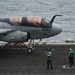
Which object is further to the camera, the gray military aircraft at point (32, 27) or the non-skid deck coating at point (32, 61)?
the gray military aircraft at point (32, 27)

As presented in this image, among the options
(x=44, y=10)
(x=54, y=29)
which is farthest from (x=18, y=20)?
(x=44, y=10)

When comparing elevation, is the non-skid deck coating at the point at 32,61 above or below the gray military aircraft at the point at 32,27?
below

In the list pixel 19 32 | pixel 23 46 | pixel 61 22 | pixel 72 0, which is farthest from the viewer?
pixel 72 0

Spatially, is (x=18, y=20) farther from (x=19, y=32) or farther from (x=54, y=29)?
(x=54, y=29)

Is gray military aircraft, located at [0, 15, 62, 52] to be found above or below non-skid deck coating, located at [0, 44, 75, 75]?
above

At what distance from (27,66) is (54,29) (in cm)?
656

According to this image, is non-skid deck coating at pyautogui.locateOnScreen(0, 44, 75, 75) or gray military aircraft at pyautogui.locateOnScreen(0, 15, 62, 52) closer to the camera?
non-skid deck coating at pyautogui.locateOnScreen(0, 44, 75, 75)

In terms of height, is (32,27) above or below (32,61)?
above

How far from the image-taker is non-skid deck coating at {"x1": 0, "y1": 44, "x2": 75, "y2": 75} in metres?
23.5

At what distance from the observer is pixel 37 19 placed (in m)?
30.5

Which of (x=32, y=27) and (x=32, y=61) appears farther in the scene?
(x=32, y=27)

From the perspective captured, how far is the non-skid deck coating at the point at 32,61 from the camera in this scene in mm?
23500

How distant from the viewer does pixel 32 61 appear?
88.8 feet

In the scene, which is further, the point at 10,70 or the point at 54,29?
the point at 54,29
